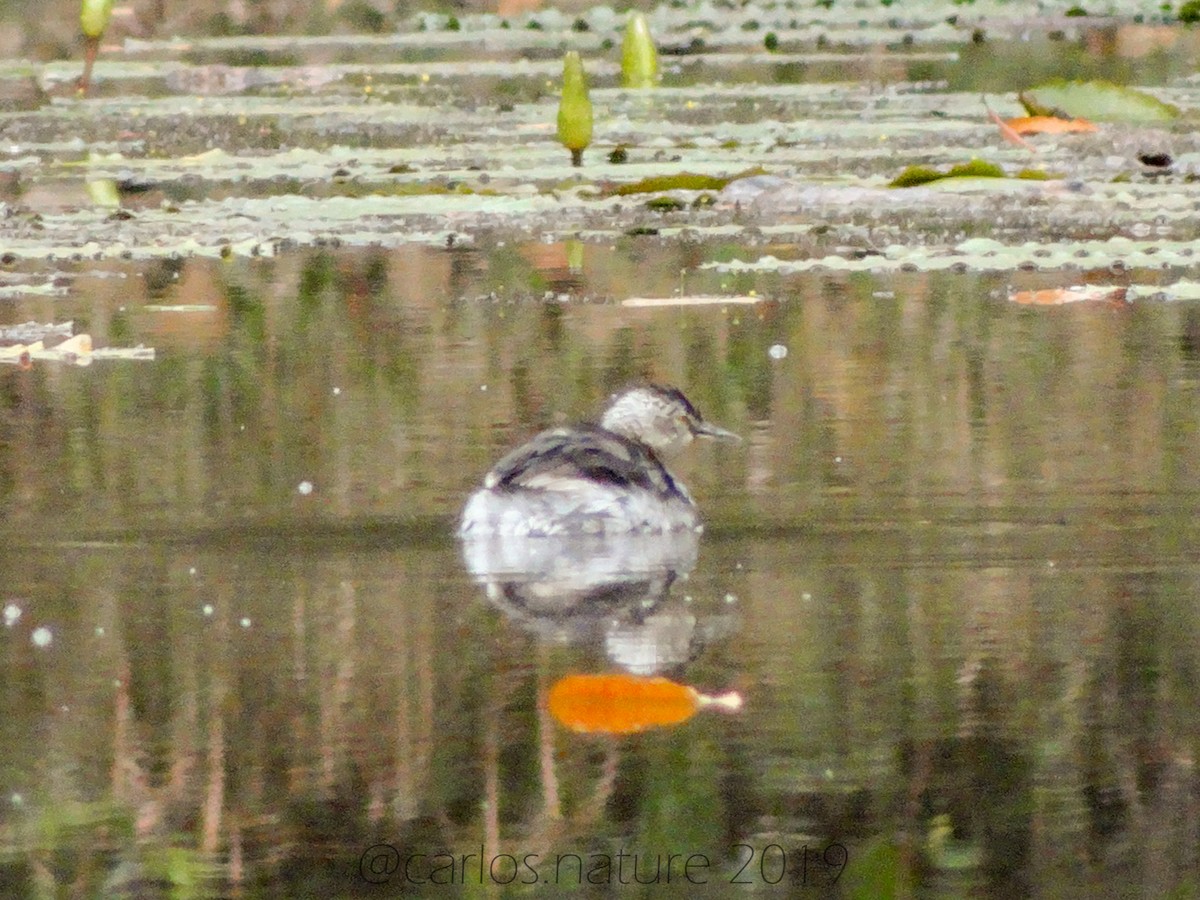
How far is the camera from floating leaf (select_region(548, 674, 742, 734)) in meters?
4.32

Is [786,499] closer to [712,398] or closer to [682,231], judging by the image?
[712,398]

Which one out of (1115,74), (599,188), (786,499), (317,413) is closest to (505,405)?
(317,413)

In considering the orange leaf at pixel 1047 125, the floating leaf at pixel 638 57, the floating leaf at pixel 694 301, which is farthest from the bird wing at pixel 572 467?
the floating leaf at pixel 638 57

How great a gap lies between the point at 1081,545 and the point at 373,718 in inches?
70.6

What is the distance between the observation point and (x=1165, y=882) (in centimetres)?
355

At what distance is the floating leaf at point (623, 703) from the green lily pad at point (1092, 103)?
9.95 meters

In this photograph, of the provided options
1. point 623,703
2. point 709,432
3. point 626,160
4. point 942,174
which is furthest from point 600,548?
point 626,160

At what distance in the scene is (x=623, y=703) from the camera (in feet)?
14.5

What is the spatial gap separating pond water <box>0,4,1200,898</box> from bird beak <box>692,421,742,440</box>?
0.38ft

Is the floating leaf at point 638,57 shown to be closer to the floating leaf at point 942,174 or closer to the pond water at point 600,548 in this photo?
the pond water at point 600,548

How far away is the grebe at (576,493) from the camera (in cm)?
585

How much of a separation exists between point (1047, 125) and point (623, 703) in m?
10.3

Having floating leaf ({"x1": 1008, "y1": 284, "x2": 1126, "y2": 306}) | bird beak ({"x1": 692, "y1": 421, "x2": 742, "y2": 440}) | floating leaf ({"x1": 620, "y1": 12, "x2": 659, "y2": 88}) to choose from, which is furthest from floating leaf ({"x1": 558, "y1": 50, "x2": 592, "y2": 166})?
bird beak ({"x1": 692, "y1": 421, "x2": 742, "y2": 440})

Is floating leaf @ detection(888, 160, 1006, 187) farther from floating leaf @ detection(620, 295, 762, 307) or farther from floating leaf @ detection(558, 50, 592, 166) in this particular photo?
floating leaf @ detection(620, 295, 762, 307)
